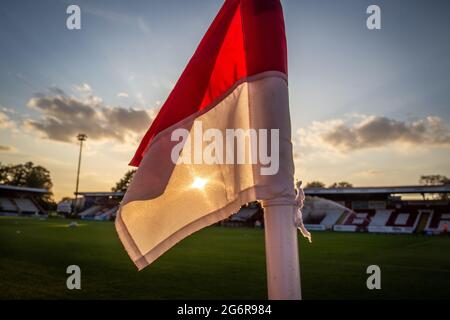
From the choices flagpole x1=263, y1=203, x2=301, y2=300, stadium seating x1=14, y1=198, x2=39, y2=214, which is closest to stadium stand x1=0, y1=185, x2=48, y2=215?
stadium seating x1=14, y1=198, x2=39, y2=214

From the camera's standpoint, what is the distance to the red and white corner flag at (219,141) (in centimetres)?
193

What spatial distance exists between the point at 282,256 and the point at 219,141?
78cm

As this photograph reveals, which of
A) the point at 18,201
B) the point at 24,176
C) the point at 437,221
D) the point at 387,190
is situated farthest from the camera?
the point at 24,176

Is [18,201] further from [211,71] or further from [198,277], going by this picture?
[211,71]

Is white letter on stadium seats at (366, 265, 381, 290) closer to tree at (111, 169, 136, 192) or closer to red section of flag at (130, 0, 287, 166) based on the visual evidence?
red section of flag at (130, 0, 287, 166)

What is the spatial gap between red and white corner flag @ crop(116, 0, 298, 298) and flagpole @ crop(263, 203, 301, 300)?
0.03 meters

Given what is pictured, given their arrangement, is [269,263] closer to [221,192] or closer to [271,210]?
[271,210]

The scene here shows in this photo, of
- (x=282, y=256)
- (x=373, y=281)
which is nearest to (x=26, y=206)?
(x=373, y=281)

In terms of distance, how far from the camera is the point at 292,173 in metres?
1.91

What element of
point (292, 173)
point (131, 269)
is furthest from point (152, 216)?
point (131, 269)

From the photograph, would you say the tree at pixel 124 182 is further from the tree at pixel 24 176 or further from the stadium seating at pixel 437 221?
the stadium seating at pixel 437 221

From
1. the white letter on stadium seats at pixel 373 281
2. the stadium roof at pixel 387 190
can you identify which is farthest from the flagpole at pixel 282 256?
the stadium roof at pixel 387 190

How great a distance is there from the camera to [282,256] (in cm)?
180

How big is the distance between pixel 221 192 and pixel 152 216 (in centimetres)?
46
